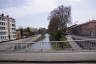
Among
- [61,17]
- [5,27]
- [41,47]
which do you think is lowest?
[41,47]

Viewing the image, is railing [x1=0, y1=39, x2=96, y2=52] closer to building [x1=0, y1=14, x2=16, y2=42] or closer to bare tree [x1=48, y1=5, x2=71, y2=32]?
bare tree [x1=48, y1=5, x2=71, y2=32]

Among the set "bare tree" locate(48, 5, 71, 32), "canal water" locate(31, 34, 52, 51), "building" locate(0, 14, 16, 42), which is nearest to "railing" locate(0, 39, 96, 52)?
"canal water" locate(31, 34, 52, 51)

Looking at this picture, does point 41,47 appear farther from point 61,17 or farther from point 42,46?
point 61,17

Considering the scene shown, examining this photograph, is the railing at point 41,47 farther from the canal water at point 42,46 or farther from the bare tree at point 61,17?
the bare tree at point 61,17

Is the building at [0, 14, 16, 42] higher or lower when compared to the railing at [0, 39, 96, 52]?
higher

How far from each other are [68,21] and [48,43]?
1708 inches

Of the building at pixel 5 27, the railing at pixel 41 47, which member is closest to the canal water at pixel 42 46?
the railing at pixel 41 47

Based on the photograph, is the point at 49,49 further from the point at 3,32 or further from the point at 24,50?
the point at 3,32

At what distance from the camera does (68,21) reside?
56.2 metres

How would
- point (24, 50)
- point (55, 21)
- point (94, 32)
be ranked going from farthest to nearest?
point (94, 32)
point (55, 21)
point (24, 50)

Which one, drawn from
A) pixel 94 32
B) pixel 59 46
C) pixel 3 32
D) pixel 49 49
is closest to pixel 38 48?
pixel 49 49

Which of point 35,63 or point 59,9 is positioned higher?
point 59,9

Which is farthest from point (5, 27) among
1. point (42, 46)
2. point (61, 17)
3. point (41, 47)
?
point (41, 47)

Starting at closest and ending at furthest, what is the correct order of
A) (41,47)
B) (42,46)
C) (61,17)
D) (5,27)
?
1. (41,47)
2. (42,46)
3. (61,17)
4. (5,27)
